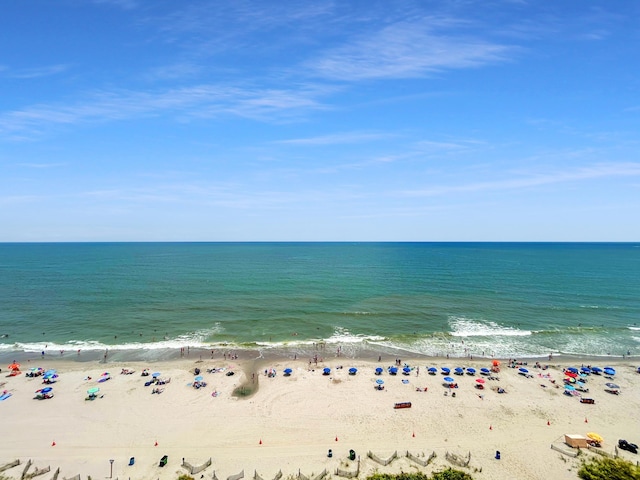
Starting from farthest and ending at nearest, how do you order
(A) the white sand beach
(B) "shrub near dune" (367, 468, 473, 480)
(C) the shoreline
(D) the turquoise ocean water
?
(D) the turquoise ocean water
(C) the shoreline
(A) the white sand beach
(B) "shrub near dune" (367, 468, 473, 480)

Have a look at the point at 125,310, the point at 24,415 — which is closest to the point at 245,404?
the point at 24,415

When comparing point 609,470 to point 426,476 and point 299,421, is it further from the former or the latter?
point 299,421

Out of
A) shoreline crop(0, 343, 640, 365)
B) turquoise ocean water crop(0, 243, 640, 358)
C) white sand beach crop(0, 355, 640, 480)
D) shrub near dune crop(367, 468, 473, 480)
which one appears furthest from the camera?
turquoise ocean water crop(0, 243, 640, 358)

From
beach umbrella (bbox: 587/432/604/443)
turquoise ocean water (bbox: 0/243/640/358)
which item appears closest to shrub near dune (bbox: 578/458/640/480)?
beach umbrella (bbox: 587/432/604/443)

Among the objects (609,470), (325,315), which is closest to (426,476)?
(609,470)

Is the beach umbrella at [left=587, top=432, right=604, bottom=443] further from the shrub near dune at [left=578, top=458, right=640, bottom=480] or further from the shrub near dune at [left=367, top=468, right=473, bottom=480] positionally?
the shrub near dune at [left=367, top=468, right=473, bottom=480]

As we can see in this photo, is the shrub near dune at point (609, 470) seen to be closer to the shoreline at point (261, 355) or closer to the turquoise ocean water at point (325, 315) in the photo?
the shoreline at point (261, 355)

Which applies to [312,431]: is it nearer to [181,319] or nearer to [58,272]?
[181,319]

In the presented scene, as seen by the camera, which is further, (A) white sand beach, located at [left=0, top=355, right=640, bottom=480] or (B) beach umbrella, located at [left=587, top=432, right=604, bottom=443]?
(B) beach umbrella, located at [left=587, top=432, right=604, bottom=443]

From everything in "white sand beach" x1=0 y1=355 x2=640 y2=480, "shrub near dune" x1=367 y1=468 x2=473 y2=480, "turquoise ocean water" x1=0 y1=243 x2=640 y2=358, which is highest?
"turquoise ocean water" x1=0 y1=243 x2=640 y2=358
